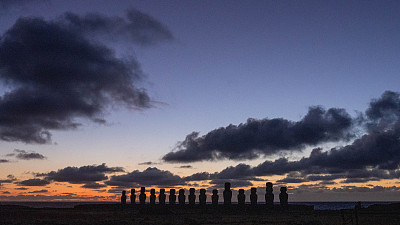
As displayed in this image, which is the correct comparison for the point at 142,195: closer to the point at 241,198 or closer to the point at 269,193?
the point at 241,198

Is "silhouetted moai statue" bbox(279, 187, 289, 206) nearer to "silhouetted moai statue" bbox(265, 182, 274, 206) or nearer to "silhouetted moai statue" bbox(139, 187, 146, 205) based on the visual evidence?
"silhouetted moai statue" bbox(265, 182, 274, 206)

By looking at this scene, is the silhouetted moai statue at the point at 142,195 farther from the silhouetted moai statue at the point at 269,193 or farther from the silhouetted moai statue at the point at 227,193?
the silhouetted moai statue at the point at 269,193

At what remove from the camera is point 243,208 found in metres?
50.8

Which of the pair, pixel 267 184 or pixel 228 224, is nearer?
pixel 228 224

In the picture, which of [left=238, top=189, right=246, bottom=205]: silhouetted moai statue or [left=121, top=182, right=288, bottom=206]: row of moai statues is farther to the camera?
[left=238, top=189, right=246, bottom=205]: silhouetted moai statue

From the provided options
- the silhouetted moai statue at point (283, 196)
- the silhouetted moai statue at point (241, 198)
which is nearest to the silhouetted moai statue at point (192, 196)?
the silhouetted moai statue at point (241, 198)

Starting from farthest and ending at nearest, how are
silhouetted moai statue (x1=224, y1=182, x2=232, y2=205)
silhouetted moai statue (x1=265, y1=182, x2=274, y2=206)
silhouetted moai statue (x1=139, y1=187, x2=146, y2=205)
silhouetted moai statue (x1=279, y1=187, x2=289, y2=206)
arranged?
silhouetted moai statue (x1=139, y1=187, x2=146, y2=205) → silhouetted moai statue (x1=224, y1=182, x2=232, y2=205) → silhouetted moai statue (x1=279, y1=187, x2=289, y2=206) → silhouetted moai statue (x1=265, y1=182, x2=274, y2=206)

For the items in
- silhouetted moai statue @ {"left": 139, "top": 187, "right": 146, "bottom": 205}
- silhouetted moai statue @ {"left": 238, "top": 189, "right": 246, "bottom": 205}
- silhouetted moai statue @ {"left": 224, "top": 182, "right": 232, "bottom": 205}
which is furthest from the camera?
silhouetted moai statue @ {"left": 139, "top": 187, "right": 146, "bottom": 205}

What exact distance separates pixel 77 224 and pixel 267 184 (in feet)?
76.5

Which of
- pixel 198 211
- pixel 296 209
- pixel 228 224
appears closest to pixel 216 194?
pixel 198 211

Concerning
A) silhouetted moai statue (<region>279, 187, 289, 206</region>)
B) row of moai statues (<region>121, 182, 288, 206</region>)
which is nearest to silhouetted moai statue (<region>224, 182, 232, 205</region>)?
row of moai statues (<region>121, 182, 288, 206</region>)

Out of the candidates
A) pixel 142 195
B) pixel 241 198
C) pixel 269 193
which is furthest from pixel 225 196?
pixel 142 195

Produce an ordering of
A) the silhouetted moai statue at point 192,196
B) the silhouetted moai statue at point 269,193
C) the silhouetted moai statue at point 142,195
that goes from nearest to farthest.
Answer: the silhouetted moai statue at point 269,193, the silhouetted moai statue at point 192,196, the silhouetted moai statue at point 142,195

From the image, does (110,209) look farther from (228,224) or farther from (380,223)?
(380,223)
